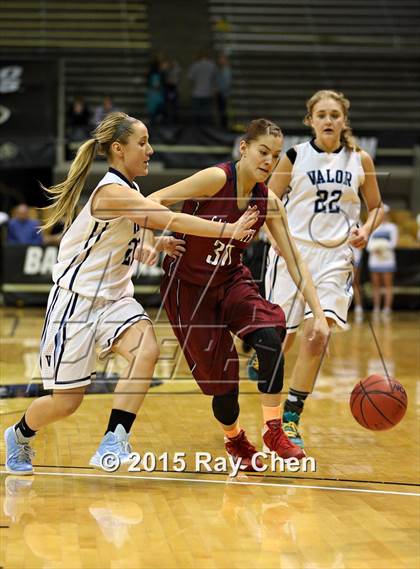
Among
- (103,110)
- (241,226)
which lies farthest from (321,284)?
(103,110)

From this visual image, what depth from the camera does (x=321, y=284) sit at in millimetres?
6309

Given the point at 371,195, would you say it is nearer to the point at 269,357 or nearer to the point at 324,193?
the point at 324,193

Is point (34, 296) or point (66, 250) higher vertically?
point (66, 250)

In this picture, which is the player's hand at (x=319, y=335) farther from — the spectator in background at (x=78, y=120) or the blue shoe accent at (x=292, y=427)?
the spectator in background at (x=78, y=120)

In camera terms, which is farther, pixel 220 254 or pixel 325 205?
pixel 325 205

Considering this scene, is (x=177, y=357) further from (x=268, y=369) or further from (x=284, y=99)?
(x=284, y=99)

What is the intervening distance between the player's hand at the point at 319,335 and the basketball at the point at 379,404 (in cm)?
38

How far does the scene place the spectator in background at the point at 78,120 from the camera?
60.3 feet

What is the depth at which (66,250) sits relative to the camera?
523 centimetres

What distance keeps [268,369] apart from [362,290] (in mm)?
11967

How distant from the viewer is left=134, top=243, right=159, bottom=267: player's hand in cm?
506

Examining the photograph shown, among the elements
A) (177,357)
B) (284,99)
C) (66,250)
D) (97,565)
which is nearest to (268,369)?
(66,250)

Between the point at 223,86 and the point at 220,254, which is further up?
the point at 223,86

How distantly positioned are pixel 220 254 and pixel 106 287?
2.13 feet
